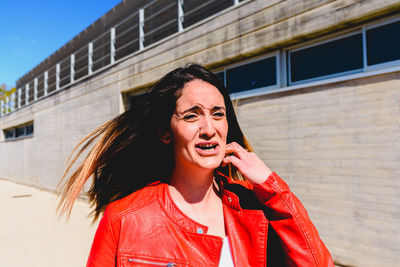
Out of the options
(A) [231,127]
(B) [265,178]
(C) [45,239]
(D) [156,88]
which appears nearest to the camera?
(B) [265,178]

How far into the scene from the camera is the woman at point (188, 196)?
156 centimetres

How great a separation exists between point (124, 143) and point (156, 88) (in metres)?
0.48

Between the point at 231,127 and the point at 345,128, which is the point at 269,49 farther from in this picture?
the point at 231,127

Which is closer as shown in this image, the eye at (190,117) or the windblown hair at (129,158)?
the eye at (190,117)

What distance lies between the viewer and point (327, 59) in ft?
16.0

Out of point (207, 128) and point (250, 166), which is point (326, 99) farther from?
point (207, 128)

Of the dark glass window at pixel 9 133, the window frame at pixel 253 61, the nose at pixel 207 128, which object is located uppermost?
the window frame at pixel 253 61

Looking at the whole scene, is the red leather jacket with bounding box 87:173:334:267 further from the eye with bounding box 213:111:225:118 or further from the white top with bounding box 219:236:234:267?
the eye with bounding box 213:111:225:118

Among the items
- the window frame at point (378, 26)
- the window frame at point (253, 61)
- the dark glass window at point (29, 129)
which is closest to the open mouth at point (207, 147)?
the window frame at point (378, 26)

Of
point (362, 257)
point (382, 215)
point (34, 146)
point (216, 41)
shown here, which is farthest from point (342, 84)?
point (34, 146)

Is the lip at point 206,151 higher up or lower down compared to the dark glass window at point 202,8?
lower down

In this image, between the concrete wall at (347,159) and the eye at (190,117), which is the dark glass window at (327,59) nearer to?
the concrete wall at (347,159)

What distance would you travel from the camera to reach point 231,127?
227 centimetres

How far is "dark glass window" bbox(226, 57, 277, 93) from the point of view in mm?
5676
